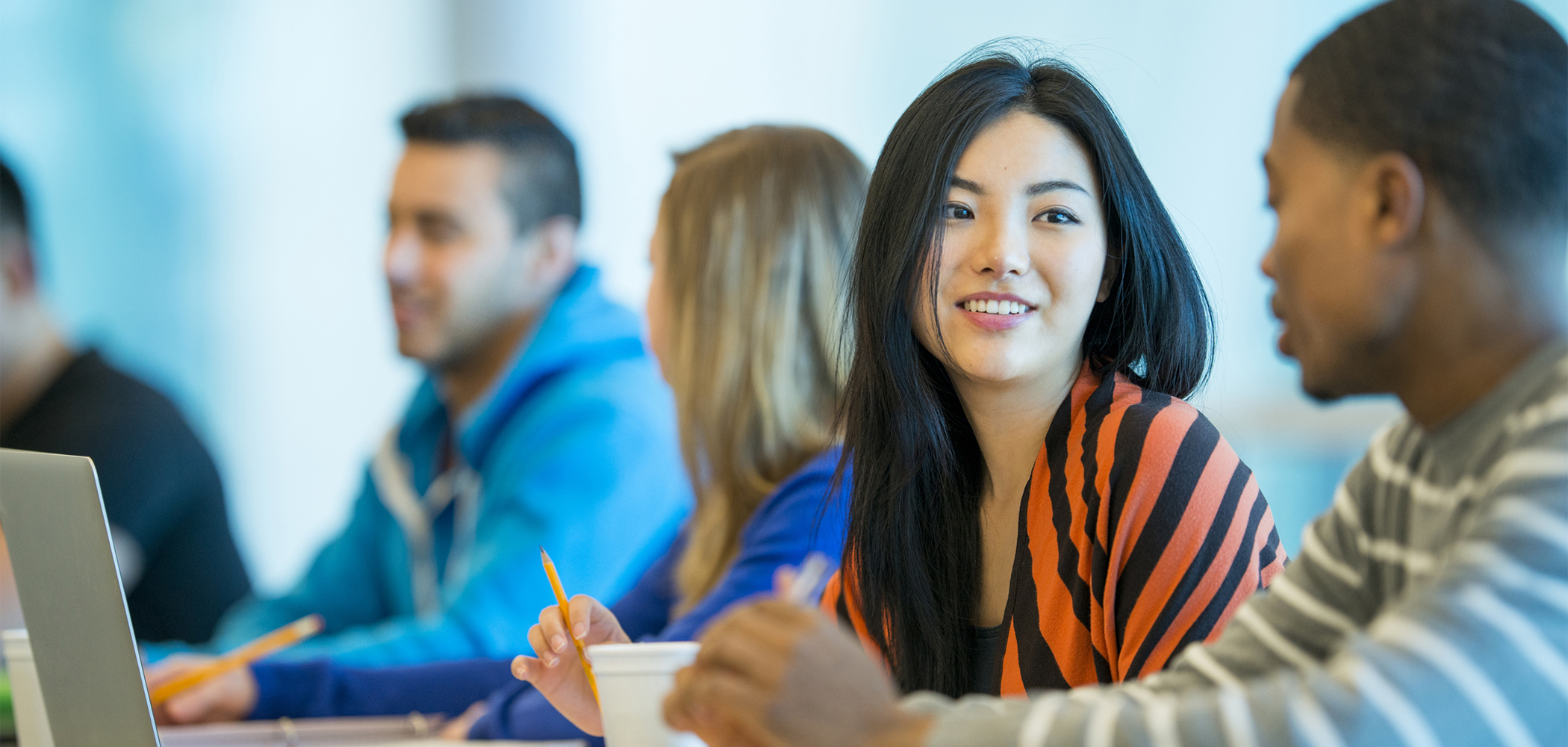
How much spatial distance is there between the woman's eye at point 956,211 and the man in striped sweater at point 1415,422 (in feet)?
1.40

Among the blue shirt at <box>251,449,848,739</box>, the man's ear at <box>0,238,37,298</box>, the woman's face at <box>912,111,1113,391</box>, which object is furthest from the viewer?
the man's ear at <box>0,238,37,298</box>

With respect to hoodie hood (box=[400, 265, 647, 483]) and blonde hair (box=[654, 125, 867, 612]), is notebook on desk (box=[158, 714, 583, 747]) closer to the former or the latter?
blonde hair (box=[654, 125, 867, 612])

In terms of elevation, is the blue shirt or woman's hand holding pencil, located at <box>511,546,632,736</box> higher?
woman's hand holding pencil, located at <box>511,546,632,736</box>

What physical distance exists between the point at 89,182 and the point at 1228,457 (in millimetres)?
3623

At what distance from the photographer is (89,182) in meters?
3.62

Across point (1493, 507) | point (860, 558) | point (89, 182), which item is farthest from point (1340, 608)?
point (89, 182)

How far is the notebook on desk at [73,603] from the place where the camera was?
79cm

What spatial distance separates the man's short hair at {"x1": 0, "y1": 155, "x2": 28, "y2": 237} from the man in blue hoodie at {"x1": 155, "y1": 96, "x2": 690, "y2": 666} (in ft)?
2.74

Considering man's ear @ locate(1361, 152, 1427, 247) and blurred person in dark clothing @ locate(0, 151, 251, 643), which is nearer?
man's ear @ locate(1361, 152, 1427, 247)

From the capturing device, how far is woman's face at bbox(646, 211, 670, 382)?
1.55m

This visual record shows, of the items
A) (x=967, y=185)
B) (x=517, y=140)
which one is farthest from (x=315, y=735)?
(x=517, y=140)

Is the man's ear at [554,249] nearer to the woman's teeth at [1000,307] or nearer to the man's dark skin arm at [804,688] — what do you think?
the woman's teeth at [1000,307]

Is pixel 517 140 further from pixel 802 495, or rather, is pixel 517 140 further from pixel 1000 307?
pixel 1000 307

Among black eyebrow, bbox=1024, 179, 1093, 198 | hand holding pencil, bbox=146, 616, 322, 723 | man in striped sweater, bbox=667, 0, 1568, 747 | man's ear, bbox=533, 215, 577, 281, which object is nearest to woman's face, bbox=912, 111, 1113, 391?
black eyebrow, bbox=1024, 179, 1093, 198
